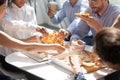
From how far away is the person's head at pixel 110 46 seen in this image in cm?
106

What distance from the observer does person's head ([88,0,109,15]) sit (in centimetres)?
222

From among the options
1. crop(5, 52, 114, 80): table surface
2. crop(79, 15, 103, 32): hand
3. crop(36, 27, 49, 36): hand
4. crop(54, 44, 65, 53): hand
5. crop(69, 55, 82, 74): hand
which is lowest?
crop(5, 52, 114, 80): table surface

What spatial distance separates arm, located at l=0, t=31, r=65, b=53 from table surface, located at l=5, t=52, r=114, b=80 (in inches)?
2.5

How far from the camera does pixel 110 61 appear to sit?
1.08m

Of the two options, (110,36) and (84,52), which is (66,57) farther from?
(110,36)

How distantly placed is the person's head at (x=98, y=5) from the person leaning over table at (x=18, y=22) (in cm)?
55

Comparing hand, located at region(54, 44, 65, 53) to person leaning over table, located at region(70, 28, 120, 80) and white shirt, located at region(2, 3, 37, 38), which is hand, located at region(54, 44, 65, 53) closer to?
white shirt, located at region(2, 3, 37, 38)

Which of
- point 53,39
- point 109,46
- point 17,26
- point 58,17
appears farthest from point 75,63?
point 58,17

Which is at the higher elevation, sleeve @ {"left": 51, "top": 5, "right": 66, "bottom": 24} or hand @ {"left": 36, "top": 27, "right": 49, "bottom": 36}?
hand @ {"left": 36, "top": 27, "right": 49, "bottom": 36}

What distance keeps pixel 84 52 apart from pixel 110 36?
2.57 ft

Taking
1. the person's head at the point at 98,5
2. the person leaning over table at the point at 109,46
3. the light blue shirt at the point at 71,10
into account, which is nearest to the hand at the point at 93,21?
the person's head at the point at 98,5

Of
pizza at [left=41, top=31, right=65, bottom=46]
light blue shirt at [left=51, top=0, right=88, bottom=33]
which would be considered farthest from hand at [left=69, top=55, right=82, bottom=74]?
light blue shirt at [left=51, top=0, right=88, bottom=33]

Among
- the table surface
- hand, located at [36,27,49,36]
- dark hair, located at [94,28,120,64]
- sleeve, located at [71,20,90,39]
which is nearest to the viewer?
dark hair, located at [94,28,120,64]

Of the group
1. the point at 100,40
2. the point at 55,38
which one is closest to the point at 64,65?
the point at 55,38
